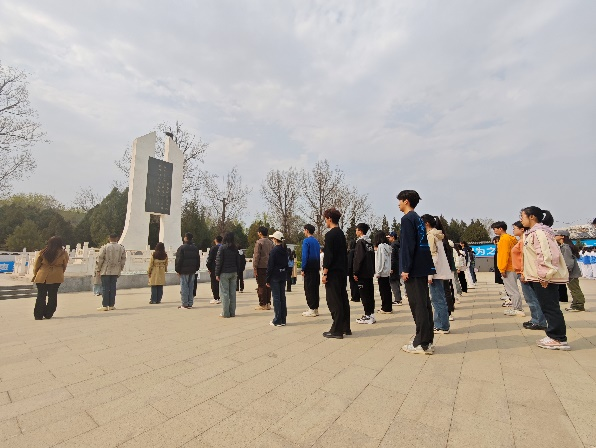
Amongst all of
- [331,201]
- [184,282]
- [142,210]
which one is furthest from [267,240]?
[331,201]

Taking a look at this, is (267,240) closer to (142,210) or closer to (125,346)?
(125,346)

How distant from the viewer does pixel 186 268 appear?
7.41 meters

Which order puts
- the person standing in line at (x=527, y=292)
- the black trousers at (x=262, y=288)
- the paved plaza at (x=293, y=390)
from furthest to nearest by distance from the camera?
1. the black trousers at (x=262, y=288)
2. the person standing in line at (x=527, y=292)
3. the paved plaza at (x=293, y=390)

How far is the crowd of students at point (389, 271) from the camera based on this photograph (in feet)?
11.8

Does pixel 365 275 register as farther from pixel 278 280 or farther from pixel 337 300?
pixel 278 280

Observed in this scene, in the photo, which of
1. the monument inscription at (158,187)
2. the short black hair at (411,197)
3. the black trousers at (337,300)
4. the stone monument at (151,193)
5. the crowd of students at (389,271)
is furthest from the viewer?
the monument inscription at (158,187)

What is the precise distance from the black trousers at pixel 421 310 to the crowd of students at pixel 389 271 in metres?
0.01

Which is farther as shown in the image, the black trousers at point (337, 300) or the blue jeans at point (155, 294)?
the blue jeans at point (155, 294)

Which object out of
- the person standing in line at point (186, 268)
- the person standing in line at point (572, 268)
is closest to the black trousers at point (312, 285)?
the person standing in line at point (186, 268)

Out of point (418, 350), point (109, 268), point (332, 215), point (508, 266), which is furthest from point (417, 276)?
point (109, 268)


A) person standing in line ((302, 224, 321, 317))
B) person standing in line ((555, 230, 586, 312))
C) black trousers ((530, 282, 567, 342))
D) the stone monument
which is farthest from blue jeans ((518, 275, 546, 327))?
the stone monument

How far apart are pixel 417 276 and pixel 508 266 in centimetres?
346

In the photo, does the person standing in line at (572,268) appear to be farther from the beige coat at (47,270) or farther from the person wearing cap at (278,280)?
the beige coat at (47,270)

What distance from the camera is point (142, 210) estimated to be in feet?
55.1
